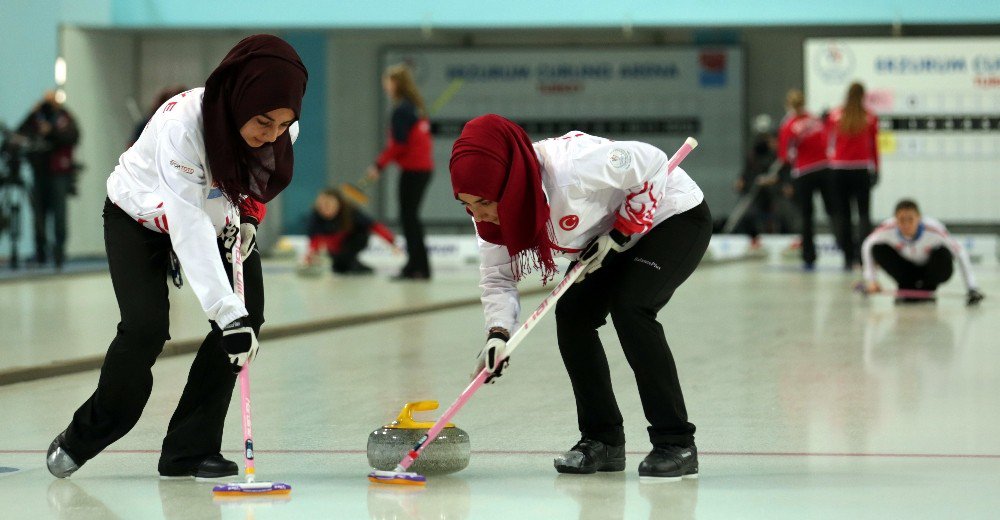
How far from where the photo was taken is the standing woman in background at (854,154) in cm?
1117

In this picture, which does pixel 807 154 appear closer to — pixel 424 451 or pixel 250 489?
pixel 424 451

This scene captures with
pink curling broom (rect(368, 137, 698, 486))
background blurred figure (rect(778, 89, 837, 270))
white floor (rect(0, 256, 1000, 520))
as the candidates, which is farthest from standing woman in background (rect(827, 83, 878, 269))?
pink curling broom (rect(368, 137, 698, 486))

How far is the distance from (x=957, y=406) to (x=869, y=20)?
35.7 feet

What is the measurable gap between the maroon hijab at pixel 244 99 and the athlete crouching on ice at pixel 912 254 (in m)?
5.86

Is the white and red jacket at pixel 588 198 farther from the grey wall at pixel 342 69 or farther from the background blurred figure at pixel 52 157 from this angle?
the grey wall at pixel 342 69

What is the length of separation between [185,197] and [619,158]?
3.40ft

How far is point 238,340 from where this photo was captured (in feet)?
10.7

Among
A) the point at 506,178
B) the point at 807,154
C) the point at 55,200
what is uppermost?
the point at 506,178

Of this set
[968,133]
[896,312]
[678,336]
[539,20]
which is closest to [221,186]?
[678,336]

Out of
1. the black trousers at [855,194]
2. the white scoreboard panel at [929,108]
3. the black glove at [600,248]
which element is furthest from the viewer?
the white scoreboard panel at [929,108]

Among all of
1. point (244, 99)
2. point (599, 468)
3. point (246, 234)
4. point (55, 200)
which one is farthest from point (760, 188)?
point (244, 99)

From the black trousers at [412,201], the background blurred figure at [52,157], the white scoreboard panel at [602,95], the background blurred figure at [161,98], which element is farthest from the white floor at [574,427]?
the white scoreboard panel at [602,95]

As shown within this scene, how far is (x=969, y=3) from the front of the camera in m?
14.9

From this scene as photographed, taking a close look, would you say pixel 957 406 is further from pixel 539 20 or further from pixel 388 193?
pixel 388 193
